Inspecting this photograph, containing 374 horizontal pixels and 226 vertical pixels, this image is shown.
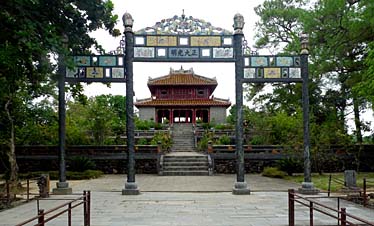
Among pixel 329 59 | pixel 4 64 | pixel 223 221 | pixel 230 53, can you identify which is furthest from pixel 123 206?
pixel 329 59

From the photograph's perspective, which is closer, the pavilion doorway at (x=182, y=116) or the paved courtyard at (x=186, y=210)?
the paved courtyard at (x=186, y=210)

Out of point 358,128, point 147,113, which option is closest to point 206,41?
point 358,128

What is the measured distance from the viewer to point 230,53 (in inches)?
547

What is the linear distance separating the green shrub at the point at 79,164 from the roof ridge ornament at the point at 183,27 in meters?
11.7

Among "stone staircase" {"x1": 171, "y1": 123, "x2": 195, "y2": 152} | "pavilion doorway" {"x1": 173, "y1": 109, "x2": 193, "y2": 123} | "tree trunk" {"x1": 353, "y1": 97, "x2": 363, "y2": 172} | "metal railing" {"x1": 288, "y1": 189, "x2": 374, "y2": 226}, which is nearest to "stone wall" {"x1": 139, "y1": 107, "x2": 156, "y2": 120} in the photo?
"pavilion doorway" {"x1": 173, "y1": 109, "x2": 193, "y2": 123}

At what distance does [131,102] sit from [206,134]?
19.5m

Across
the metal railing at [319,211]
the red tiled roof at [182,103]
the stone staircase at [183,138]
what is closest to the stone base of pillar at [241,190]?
the metal railing at [319,211]

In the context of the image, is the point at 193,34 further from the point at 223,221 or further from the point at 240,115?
the point at 223,221

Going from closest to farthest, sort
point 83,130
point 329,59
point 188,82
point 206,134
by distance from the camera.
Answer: point 329,59, point 83,130, point 206,134, point 188,82

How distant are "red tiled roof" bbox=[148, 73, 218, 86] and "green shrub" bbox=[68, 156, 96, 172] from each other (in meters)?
20.1

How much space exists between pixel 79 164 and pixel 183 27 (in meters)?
12.4

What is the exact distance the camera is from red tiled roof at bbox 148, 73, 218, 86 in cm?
4325

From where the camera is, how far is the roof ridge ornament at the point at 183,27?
555 inches

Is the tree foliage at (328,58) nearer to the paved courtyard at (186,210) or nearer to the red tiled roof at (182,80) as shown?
the paved courtyard at (186,210)
